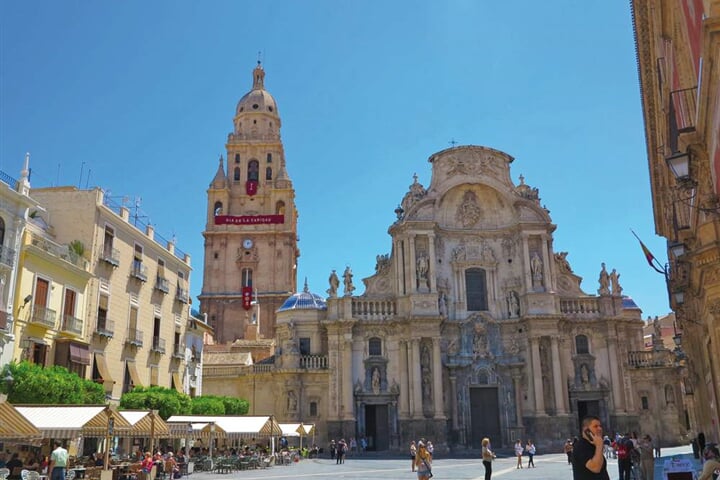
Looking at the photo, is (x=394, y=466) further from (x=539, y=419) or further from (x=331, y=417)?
(x=539, y=419)

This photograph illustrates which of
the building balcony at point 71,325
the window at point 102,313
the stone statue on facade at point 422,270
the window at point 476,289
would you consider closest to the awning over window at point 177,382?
the window at point 102,313

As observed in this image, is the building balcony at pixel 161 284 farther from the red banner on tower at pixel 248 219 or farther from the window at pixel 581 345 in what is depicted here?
the red banner on tower at pixel 248 219

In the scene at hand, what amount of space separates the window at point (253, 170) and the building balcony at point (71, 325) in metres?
43.6

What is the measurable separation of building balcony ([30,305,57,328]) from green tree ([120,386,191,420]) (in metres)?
5.18

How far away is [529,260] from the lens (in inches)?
1711

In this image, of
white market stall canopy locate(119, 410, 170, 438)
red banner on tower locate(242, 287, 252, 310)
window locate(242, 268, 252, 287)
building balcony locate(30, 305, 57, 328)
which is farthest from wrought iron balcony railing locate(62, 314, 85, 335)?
window locate(242, 268, 252, 287)

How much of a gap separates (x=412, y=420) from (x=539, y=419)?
7.70 m

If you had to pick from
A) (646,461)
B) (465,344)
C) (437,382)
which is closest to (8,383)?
(646,461)

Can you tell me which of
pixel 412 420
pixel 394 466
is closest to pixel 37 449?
pixel 394 466

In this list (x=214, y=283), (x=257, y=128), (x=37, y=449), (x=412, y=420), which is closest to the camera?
(x=37, y=449)

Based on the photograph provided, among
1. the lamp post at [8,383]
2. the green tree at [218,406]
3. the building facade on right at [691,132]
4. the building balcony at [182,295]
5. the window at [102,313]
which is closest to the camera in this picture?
the building facade on right at [691,132]

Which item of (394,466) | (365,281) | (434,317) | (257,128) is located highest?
(257,128)

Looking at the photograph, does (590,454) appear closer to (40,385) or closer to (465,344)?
(40,385)

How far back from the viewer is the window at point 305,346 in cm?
4312
